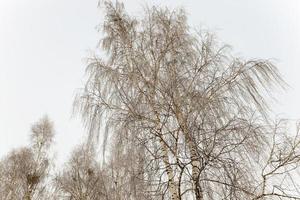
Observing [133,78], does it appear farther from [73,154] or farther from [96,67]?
[73,154]

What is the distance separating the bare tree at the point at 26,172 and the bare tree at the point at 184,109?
961cm

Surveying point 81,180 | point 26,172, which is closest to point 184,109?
point 81,180

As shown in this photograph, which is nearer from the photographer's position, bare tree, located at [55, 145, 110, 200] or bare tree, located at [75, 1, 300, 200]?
bare tree, located at [75, 1, 300, 200]

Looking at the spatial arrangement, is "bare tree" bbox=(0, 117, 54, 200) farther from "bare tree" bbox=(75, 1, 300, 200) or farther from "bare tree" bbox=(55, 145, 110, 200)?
"bare tree" bbox=(75, 1, 300, 200)

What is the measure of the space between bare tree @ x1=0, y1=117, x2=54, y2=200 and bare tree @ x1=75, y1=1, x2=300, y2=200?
378 inches

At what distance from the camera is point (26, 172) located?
14.4 meters

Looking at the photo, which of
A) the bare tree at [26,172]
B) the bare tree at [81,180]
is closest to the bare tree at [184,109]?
the bare tree at [81,180]

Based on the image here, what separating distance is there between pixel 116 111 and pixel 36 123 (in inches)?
527

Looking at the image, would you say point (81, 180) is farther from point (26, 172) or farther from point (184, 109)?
point (184, 109)

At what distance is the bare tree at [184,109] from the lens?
340cm

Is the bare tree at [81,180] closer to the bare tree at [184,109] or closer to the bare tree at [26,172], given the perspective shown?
the bare tree at [26,172]

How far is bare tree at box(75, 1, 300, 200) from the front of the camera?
340 cm

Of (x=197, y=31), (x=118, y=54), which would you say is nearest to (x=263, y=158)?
(x=197, y=31)

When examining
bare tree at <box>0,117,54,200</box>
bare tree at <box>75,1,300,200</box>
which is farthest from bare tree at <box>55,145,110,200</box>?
bare tree at <box>75,1,300,200</box>
